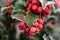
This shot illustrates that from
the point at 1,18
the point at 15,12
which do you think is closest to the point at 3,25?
the point at 1,18

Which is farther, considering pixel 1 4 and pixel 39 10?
pixel 1 4

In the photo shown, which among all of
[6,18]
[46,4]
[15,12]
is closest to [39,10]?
[46,4]

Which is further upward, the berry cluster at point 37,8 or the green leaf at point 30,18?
the berry cluster at point 37,8

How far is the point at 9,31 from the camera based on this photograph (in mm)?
1345

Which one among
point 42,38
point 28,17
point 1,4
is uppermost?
point 1,4

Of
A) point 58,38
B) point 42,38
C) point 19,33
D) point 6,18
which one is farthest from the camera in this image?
point 58,38

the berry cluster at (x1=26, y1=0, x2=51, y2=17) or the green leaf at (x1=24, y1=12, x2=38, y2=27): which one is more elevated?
the berry cluster at (x1=26, y1=0, x2=51, y2=17)

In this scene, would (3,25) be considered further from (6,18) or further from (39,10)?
(39,10)

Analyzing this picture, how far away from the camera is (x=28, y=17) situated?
93 cm

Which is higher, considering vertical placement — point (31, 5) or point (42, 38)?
point (31, 5)

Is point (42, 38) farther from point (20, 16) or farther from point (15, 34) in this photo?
point (15, 34)

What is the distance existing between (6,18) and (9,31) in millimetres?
103

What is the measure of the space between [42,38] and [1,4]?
1.55ft

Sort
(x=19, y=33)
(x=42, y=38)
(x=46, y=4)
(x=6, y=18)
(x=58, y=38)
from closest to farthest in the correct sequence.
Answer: (x=46, y=4)
(x=42, y=38)
(x=6, y=18)
(x=19, y=33)
(x=58, y=38)
